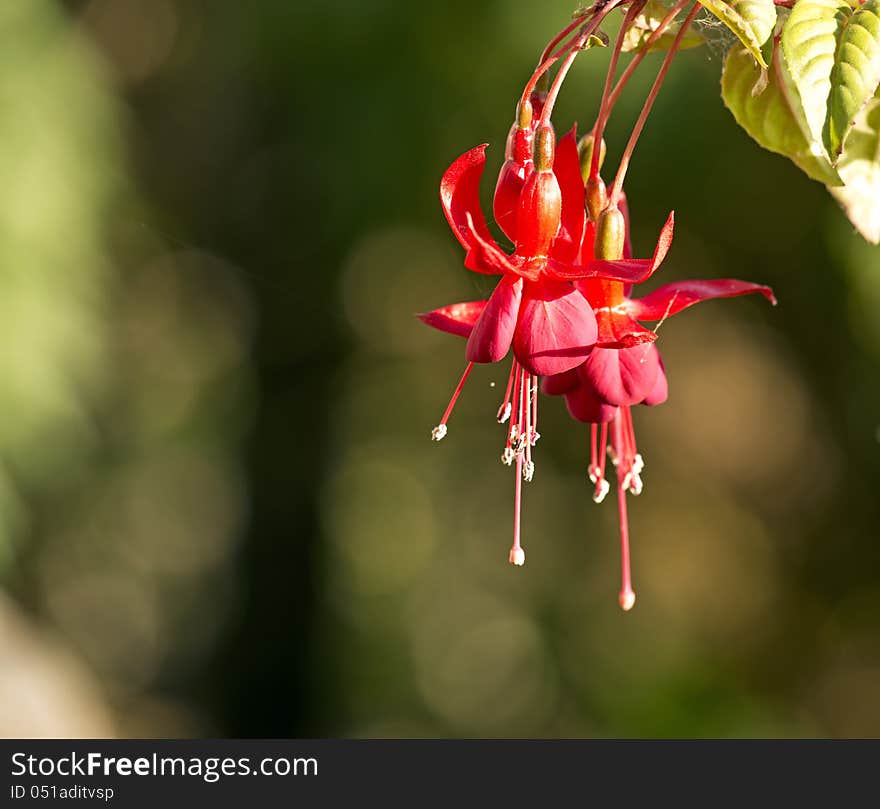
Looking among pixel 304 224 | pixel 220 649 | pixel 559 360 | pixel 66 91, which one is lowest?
Result: pixel 220 649

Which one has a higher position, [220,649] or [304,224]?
[304,224]

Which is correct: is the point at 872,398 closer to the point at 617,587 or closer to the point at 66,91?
the point at 617,587

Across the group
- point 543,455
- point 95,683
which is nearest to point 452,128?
point 543,455

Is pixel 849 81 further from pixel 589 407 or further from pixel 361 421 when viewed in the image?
pixel 361 421

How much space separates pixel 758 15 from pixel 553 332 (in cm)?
17

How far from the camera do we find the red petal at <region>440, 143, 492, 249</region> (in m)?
0.47

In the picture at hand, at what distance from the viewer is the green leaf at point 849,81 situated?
430 millimetres

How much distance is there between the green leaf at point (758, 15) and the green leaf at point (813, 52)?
0.04ft

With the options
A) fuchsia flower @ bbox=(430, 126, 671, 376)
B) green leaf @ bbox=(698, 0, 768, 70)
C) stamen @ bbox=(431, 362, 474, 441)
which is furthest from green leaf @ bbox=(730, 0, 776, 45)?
stamen @ bbox=(431, 362, 474, 441)

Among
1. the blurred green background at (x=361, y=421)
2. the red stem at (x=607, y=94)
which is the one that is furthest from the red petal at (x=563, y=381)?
the blurred green background at (x=361, y=421)

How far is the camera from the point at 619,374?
1.69ft

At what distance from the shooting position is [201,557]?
4.29 meters
